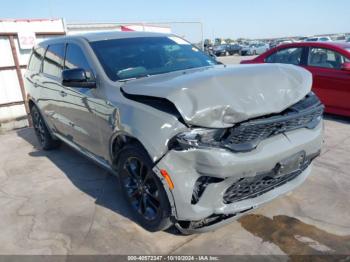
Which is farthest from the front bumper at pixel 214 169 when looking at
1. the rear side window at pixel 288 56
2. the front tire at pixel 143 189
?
the rear side window at pixel 288 56

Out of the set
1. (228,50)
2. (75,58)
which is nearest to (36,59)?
(75,58)

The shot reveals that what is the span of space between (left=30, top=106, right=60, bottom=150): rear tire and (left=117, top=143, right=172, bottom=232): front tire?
9.19ft

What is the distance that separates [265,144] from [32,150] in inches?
191

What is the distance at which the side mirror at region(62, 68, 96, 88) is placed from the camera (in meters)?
3.39

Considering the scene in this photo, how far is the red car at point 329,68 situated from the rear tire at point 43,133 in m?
5.07

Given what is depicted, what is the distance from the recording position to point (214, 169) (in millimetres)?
2455

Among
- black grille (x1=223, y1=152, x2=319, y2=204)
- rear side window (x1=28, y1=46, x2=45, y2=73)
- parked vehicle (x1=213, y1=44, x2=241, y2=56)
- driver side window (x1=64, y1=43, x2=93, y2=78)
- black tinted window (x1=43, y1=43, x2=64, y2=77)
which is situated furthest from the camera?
parked vehicle (x1=213, y1=44, x2=241, y2=56)

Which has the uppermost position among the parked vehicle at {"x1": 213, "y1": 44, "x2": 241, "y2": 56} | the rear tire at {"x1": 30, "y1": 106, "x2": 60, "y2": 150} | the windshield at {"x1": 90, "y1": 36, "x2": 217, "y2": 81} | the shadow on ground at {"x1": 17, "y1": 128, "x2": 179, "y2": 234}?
the windshield at {"x1": 90, "y1": 36, "x2": 217, "y2": 81}

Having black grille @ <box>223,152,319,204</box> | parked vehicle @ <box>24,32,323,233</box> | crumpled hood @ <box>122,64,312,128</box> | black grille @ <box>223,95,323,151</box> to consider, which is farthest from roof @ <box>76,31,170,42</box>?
black grille @ <box>223,152,319,204</box>

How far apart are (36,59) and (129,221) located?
356 cm

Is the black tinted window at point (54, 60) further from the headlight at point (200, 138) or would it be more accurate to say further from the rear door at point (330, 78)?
the rear door at point (330, 78)

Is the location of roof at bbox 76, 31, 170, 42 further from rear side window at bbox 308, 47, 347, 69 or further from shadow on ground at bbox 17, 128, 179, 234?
rear side window at bbox 308, 47, 347, 69

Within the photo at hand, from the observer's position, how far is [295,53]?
701 centimetres

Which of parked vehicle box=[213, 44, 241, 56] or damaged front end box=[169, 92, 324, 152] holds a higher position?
damaged front end box=[169, 92, 324, 152]
